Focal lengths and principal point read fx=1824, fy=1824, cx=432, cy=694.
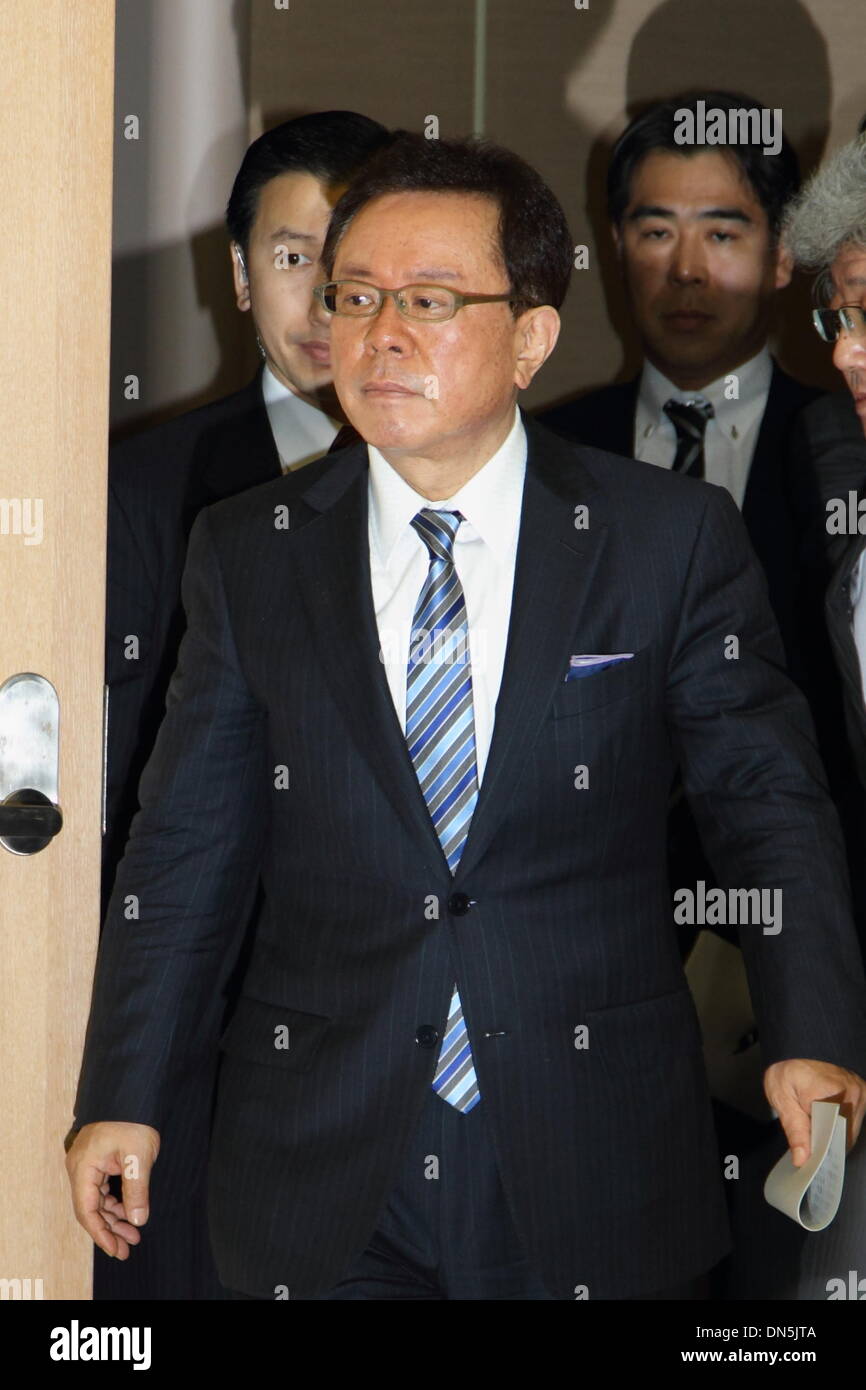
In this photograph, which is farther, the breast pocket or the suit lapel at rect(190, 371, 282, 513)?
the suit lapel at rect(190, 371, 282, 513)

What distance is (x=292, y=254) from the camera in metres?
2.43

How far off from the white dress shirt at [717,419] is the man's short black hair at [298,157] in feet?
1.68

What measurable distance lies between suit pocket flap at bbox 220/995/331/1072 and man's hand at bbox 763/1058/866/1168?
18.9 inches

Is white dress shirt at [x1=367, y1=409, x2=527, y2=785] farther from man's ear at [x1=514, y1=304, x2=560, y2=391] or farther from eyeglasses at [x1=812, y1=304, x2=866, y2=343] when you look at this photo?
eyeglasses at [x1=812, y1=304, x2=866, y2=343]

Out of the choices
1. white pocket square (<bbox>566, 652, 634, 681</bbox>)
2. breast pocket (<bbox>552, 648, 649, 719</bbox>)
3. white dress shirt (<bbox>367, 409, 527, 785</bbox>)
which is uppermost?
white dress shirt (<bbox>367, 409, 527, 785</bbox>)

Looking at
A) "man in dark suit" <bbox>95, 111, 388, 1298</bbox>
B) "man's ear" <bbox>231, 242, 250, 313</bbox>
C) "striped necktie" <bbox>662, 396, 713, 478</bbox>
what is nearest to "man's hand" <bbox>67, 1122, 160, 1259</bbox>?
"man in dark suit" <bbox>95, 111, 388, 1298</bbox>

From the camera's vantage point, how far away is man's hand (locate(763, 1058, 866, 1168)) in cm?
188

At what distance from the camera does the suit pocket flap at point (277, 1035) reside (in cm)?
196

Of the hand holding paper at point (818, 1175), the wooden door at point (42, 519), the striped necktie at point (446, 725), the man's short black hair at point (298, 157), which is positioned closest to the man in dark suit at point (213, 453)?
the man's short black hair at point (298, 157)

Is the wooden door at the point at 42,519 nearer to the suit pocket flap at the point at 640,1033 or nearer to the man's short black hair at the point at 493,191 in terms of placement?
the man's short black hair at the point at 493,191

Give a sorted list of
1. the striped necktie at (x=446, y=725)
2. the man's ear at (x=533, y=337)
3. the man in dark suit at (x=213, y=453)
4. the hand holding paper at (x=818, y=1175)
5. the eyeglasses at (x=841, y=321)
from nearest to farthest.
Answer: the hand holding paper at (x=818, y=1175) → the striped necktie at (x=446, y=725) → the man's ear at (x=533, y=337) → the eyeglasses at (x=841, y=321) → the man in dark suit at (x=213, y=453)

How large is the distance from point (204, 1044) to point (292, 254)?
1.05 m

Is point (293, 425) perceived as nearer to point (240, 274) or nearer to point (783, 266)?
point (240, 274)
